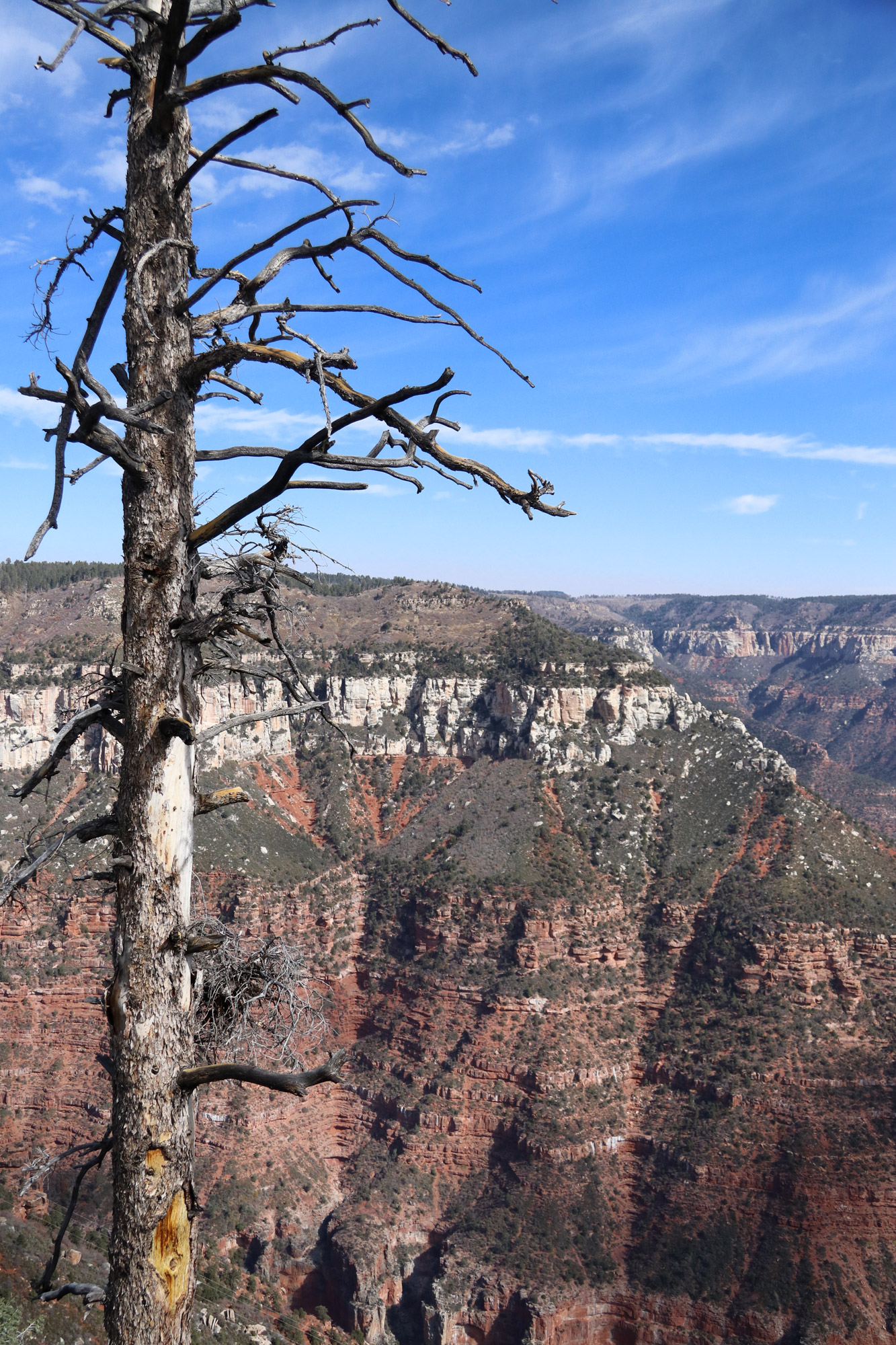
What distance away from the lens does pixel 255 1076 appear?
345cm

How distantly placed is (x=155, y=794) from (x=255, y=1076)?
1.18 metres

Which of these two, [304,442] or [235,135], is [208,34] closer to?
[235,135]

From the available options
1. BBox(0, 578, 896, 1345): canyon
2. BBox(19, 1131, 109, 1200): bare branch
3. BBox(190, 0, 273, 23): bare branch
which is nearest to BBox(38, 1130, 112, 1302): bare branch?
BBox(19, 1131, 109, 1200): bare branch

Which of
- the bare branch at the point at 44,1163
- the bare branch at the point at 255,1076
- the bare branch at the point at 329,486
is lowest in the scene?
the bare branch at the point at 44,1163

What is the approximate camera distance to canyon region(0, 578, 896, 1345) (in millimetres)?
41281

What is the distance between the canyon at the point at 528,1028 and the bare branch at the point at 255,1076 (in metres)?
28.4

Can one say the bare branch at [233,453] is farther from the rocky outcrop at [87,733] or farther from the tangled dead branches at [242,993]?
the rocky outcrop at [87,733]

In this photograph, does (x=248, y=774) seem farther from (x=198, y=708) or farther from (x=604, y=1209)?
(x=198, y=708)

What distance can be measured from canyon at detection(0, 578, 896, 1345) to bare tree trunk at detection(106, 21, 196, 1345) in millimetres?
28242

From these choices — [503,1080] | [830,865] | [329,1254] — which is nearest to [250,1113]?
[329,1254]

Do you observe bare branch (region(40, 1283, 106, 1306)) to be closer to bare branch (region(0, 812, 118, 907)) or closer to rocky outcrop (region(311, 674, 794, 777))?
bare branch (region(0, 812, 118, 907))

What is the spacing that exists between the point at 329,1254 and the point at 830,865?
120 feet

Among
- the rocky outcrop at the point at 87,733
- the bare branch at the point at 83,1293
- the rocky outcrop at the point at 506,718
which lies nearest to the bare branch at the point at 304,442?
the bare branch at the point at 83,1293

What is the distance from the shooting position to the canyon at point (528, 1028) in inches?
1625
